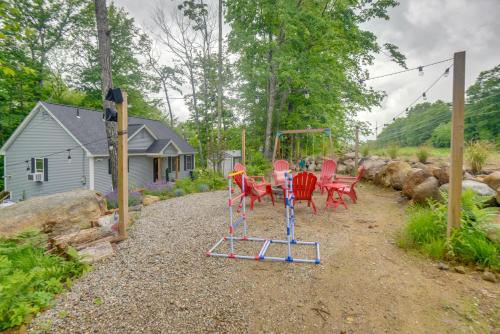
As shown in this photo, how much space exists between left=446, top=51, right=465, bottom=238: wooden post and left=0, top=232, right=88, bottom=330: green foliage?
15.8ft

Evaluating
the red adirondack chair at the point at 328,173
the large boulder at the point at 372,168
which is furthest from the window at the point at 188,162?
the red adirondack chair at the point at 328,173

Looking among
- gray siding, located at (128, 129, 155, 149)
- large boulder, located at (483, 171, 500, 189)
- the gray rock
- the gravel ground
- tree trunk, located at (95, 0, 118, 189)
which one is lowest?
the gravel ground

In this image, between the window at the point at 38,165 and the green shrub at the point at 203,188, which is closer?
the green shrub at the point at 203,188

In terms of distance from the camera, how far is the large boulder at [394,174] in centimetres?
704

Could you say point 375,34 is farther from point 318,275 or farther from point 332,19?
point 318,275

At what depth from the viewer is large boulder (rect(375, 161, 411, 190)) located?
704cm

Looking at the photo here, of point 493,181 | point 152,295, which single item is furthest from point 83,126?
point 493,181

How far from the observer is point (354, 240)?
3.85 m

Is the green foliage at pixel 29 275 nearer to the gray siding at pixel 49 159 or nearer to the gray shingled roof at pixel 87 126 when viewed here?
the gray shingled roof at pixel 87 126

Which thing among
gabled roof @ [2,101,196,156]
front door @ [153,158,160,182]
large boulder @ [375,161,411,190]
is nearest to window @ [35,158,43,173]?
gabled roof @ [2,101,196,156]

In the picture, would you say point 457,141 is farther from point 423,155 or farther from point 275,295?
point 423,155

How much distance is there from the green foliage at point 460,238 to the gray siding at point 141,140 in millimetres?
14592

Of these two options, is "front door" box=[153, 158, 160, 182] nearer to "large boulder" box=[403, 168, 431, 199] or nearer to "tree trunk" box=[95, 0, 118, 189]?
"tree trunk" box=[95, 0, 118, 189]

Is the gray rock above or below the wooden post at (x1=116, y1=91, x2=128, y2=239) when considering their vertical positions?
below
